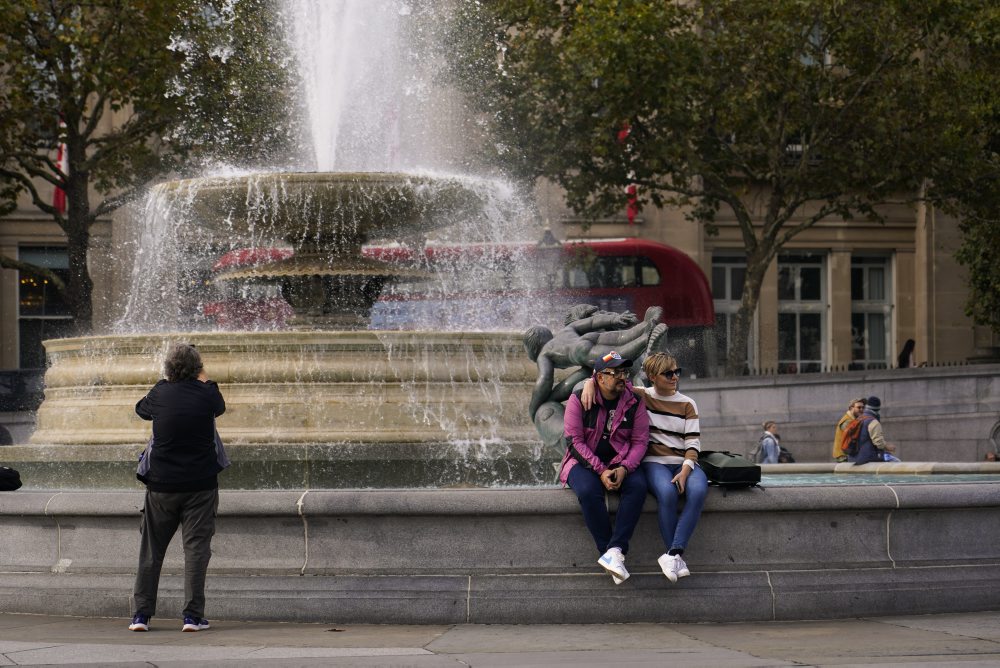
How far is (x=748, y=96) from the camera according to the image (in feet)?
94.0

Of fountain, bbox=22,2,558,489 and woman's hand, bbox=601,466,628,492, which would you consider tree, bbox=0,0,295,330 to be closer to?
fountain, bbox=22,2,558,489

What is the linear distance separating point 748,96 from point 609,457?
2151cm

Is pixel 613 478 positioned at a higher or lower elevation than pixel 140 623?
higher

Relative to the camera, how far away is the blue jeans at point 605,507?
7.95m

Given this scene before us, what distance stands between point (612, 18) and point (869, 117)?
548 cm

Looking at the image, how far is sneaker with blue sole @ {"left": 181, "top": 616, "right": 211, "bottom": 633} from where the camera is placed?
7809 mm

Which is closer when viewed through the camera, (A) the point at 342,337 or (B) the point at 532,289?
(A) the point at 342,337

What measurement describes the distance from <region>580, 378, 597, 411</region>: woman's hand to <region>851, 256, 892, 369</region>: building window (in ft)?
120

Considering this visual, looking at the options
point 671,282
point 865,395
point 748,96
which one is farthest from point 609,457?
point 671,282

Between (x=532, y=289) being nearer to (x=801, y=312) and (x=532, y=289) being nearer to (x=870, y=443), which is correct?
(x=801, y=312)

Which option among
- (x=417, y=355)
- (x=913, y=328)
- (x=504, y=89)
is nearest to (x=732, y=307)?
(x=913, y=328)

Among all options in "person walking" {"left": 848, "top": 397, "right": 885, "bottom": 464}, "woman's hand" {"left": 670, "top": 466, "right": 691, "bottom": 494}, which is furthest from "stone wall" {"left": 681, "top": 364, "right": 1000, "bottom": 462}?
"woman's hand" {"left": 670, "top": 466, "right": 691, "bottom": 494}

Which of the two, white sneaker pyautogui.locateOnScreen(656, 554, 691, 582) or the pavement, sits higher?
white sneaker pyautogui.locateOnScreen(656, 554, 691, 582)

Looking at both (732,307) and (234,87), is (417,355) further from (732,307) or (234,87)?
(732,307)
